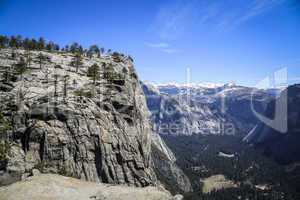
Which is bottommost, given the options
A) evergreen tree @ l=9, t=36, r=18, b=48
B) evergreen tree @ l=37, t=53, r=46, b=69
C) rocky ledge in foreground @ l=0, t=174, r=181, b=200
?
rocky ledge in foreground @ l=0, t=174, r=181, b=200

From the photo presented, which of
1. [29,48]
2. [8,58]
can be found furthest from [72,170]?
[29,48]

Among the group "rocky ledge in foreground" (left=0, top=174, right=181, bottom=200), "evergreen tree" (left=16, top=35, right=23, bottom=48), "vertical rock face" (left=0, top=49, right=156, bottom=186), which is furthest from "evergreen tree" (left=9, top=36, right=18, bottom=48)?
"rocky ledge in foreground" (left=0, top=174, right=181, bottom=200)

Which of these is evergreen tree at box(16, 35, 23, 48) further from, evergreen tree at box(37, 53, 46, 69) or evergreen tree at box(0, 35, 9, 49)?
evergreen tree at box(37, 53, 46, 69)

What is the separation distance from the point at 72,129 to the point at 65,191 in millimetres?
21811

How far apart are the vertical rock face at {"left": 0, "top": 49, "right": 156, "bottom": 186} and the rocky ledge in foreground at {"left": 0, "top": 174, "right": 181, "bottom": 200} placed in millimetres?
5379

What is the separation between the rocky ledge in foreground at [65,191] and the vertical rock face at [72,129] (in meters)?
5.38

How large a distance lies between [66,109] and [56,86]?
18.3m

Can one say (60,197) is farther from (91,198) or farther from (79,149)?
(79,149)

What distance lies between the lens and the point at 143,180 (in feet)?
236

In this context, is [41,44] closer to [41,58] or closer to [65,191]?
[41,58]

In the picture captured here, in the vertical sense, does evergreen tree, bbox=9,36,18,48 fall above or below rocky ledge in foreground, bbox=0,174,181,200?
above

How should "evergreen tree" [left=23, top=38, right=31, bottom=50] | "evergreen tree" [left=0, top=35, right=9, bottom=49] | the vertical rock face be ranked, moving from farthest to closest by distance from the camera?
"evergreen tree" [left=23, top=38, right=31, bottom=50] → "evergreen tree" [left=0, top=35, right=9, bottom=49] → the vertical rock face

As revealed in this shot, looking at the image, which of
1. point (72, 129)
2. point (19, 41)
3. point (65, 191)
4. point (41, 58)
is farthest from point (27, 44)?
point (65, 191)

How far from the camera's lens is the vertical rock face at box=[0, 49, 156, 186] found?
6031 centimetres
